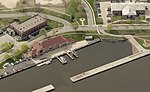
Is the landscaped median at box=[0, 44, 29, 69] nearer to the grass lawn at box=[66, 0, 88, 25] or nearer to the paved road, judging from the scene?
the grass lawn at box=[66, 0, 88, 25]

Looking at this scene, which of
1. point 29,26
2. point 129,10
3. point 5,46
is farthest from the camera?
point 129,10

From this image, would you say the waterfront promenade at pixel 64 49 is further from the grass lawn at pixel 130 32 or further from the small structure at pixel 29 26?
the small structure at pixel 29 26

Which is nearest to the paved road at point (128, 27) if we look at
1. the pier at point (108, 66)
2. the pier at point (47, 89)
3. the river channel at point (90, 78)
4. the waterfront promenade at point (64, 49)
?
the waterfront promenade at point (64, 49)

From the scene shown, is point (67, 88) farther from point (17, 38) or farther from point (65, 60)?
point (17, 38)

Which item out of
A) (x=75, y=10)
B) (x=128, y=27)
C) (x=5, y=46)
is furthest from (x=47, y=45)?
(x=128, y=27)

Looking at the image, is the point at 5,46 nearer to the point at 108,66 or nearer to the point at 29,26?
the point at 29,26

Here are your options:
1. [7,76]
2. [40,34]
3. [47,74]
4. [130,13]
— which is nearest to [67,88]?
[47,74]
